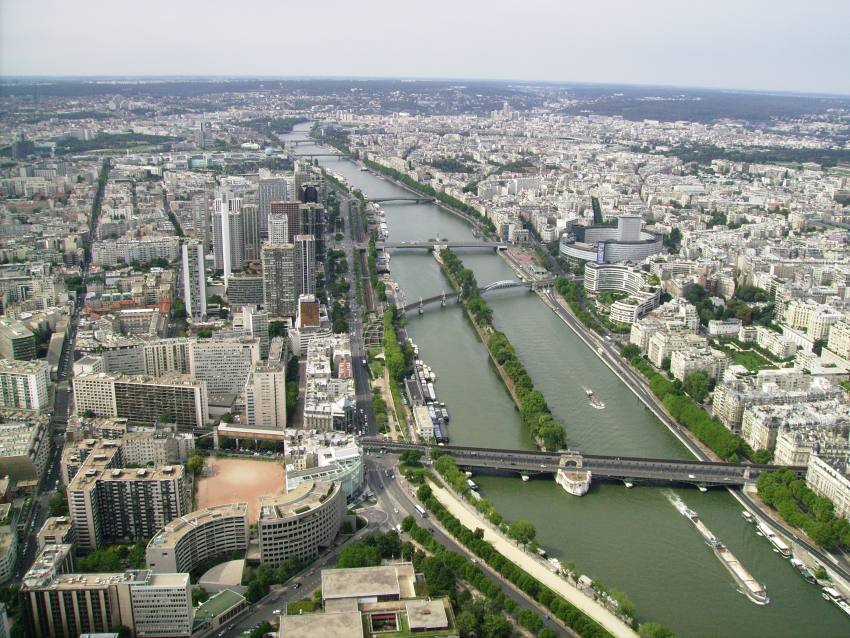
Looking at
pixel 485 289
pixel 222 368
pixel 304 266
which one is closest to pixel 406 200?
pixel 485 289

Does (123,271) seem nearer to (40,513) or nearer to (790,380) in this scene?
(40,513)

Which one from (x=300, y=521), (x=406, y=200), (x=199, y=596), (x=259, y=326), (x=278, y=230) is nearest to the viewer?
(x=199, y=596)

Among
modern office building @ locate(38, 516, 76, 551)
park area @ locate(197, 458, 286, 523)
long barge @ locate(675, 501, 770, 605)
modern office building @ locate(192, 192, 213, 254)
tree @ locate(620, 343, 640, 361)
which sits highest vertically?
modern office building @ locate(192, 192, 213, 254)

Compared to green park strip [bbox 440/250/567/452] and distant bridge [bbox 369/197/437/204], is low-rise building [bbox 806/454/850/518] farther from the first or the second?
distant bridge [bbox 369/197/437/204]

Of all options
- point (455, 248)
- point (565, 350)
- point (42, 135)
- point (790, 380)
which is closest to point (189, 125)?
point (42, 135)

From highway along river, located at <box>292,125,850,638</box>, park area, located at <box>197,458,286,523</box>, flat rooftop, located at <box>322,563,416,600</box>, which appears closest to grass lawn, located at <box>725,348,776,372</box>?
highway along river, located at <box>292,125,850,638</box>

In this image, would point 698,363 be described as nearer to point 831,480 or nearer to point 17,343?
point 831,480
